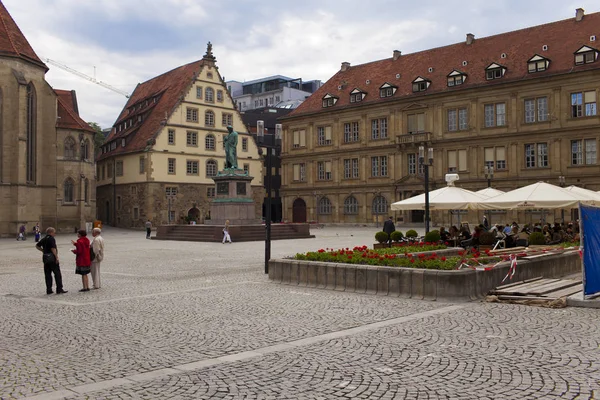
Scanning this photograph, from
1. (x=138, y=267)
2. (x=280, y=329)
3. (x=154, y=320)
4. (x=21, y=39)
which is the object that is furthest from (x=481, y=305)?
(x=21, y=39)

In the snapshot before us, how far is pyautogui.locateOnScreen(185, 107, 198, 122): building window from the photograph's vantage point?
207 ft

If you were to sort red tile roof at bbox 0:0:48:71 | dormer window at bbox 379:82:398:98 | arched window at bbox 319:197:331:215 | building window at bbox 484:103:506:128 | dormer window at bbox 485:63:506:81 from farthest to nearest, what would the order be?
arched window at bbox 319:197:331:215 → dormer window at bbox 379:82:398:98 → dormer window at bbox 485:63:506:81 → building window at bbox 484:103:506:128 → red tile roof at bbox 0:0:48:71

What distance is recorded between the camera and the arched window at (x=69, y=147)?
56656 mm

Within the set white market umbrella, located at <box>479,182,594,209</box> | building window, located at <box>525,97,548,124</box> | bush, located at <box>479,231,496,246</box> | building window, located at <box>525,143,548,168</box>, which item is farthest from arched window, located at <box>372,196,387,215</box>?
bush, located at <box>479,231,496,246</box>

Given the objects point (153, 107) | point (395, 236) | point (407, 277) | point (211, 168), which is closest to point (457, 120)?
point (211, 168)

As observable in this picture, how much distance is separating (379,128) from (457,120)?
323 inches

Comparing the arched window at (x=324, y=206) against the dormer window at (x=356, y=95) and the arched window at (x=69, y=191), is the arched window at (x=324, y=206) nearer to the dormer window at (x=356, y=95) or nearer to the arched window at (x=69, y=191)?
the dormer window at (x=356, y=95)

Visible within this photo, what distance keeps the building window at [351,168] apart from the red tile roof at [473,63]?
18.0 ft

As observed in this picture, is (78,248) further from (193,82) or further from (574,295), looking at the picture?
(193,82)

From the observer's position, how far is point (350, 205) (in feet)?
206

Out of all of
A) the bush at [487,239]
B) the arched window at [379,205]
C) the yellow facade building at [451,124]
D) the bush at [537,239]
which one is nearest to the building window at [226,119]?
the yellow facade building at [451,124]

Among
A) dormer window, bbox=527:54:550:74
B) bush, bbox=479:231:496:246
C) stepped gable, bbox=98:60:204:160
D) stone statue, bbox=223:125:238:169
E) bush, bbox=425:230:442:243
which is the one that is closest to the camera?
bush, bbox=479:231:496:246

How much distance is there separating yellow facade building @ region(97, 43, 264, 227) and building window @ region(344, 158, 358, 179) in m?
11.8

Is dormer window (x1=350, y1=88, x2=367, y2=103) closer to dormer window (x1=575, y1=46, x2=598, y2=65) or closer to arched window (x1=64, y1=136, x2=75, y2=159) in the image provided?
dormer window (x1=575, y1=46, x2=598, y2=65)
